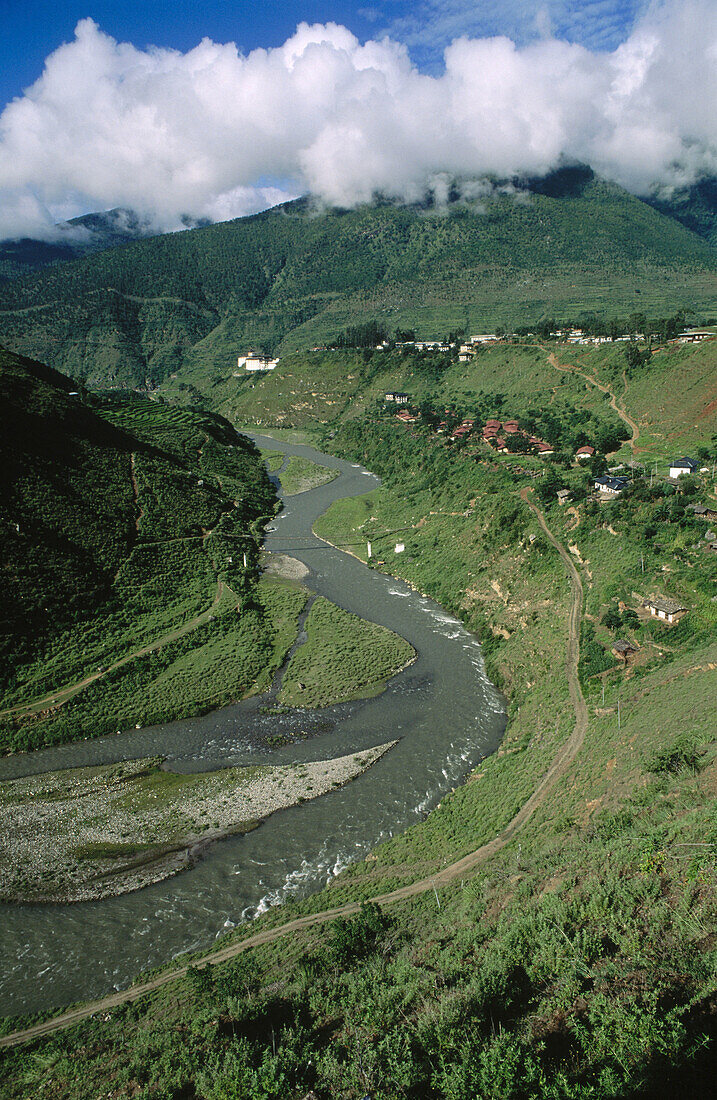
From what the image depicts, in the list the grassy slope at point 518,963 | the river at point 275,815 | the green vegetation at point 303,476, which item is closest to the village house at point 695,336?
the green vegetation at point 303,476

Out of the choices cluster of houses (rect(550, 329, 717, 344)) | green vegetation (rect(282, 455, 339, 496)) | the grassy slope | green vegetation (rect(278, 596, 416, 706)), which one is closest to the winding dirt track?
the grassy slope

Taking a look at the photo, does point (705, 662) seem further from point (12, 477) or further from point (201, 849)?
→ point (12, 477)

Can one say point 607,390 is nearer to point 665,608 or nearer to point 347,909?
point 665,608

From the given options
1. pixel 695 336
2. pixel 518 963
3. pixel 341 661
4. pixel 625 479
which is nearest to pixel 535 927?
pixel 518 963

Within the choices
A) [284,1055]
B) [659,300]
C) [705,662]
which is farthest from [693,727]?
[659,300]

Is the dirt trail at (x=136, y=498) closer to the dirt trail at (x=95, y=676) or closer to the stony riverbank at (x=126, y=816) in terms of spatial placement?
the dirt trail at (x=95, y=676)

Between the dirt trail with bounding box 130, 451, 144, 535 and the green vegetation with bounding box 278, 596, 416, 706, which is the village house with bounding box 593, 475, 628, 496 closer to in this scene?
the green vegetation with bounding box 278, 596, 416, 706
